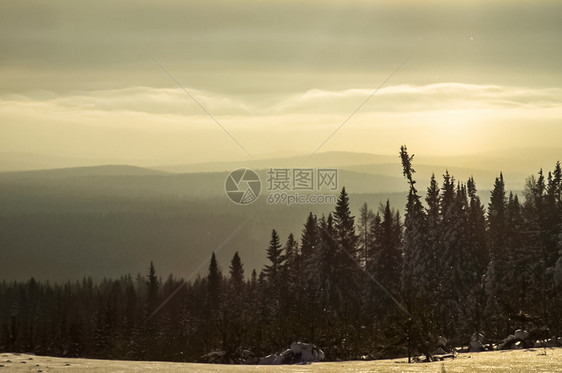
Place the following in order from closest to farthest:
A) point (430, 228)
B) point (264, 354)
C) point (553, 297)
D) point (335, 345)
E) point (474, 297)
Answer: point (335, 345), point (264, 354), point (553, 297), point (474, 297), point (430, 228)

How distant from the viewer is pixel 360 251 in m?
107

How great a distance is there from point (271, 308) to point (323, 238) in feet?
33.2

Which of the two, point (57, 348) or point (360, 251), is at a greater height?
point (360, 251)

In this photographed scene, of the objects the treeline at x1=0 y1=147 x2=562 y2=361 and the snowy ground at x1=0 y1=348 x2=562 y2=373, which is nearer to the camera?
the snowy ground at x1=0 y1=348 x2=562 y2=373

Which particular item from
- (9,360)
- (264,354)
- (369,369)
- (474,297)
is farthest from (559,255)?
(9,360)

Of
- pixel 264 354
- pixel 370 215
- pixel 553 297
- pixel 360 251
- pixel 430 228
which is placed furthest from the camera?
pixel 370 215

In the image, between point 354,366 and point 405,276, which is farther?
point 405,276

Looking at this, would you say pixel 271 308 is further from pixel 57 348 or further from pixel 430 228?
pixel 57 348

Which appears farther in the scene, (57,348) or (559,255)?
(57,348)

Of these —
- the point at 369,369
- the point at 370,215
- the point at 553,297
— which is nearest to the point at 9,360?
the point at 369,369

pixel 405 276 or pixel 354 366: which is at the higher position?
pixel 354 366

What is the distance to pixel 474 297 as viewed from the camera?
269 ft

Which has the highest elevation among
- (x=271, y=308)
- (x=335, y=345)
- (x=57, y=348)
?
(x=335, y=345)

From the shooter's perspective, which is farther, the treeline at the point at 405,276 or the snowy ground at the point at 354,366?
the treeline at the point at 405,276
